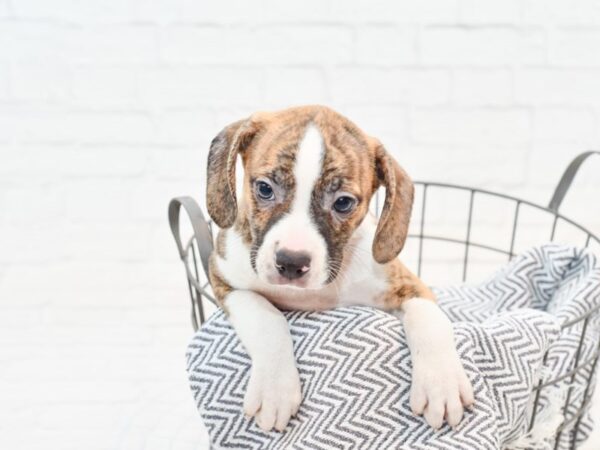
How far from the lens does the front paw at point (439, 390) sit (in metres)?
1.10

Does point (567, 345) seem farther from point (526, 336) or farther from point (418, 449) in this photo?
point (418, 449)

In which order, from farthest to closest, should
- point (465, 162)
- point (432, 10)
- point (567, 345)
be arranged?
1. point (465, 162)
2. point (432, 10)
3. point (567, 345)

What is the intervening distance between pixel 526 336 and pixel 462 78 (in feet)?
3.68

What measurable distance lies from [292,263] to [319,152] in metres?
0.18

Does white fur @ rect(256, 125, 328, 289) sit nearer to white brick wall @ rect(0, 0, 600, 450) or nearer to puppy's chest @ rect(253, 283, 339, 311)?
puppy's chest @ rect(253, 283, 339, 311)

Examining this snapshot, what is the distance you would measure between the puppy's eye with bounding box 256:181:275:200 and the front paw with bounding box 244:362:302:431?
256 mm

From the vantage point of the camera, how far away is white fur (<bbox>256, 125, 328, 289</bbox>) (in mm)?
1118

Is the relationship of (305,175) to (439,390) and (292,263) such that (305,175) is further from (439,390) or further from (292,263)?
(439,390)

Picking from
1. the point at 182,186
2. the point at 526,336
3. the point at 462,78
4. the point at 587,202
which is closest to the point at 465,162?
the point at 462,78

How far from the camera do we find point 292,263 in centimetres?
110

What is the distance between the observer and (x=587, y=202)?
2.29 metres

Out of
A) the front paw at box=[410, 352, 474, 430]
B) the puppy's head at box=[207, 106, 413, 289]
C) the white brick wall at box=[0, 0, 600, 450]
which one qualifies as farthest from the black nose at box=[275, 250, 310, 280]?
the white brick wall at box=[0, 0, 600, 450]

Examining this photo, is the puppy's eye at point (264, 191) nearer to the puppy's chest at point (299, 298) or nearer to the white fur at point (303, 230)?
the white fur at point (303, 230)

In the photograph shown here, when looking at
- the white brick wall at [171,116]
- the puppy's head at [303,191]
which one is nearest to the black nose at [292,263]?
the puppy's head at [303,191]
